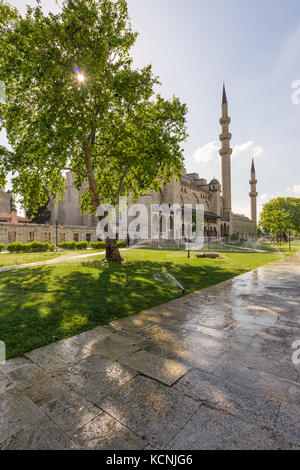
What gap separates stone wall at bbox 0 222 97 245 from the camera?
30.2 m

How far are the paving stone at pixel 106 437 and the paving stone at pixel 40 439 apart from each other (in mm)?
88

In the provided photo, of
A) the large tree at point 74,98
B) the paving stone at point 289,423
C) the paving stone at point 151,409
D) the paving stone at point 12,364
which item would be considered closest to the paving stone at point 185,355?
the paving stone at point 151,409

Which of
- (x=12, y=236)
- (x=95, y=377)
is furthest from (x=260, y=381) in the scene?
(x=12, y=236)

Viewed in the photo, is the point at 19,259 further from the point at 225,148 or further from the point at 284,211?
the point at 284,211

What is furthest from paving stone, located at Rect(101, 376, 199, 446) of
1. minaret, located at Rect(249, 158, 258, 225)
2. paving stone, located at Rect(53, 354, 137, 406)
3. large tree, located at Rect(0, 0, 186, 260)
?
minaret, located at Rect(249, 158, 258, 225)

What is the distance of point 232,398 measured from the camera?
2334 millimetres

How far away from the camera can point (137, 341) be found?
3689mm

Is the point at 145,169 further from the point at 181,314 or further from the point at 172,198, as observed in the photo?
the point at 172,198

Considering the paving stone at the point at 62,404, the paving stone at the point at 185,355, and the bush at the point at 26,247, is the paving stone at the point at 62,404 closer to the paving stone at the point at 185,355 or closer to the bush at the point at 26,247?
the paving stone at the point at 185,355

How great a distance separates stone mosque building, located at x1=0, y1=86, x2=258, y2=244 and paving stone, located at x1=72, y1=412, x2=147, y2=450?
29275 mm

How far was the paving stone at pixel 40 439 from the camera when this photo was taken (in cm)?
176
